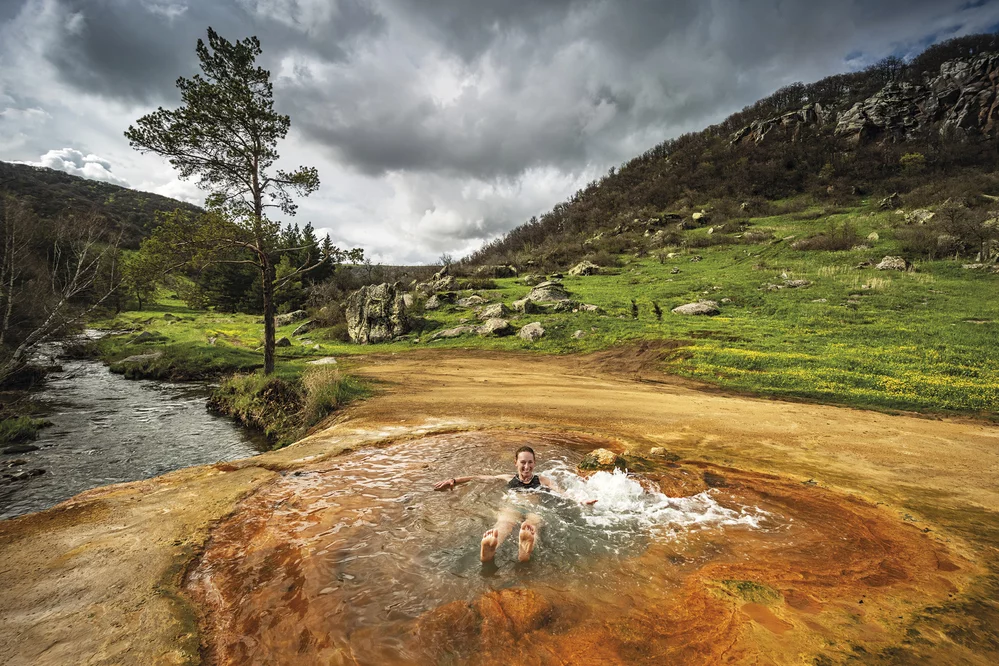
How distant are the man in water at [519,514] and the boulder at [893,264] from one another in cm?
3244

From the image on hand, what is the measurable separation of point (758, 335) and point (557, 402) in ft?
40.0

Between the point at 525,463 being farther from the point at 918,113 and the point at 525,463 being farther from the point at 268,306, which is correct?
the point at 918,113

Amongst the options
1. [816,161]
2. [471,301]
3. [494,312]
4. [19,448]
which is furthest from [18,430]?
[816,161]

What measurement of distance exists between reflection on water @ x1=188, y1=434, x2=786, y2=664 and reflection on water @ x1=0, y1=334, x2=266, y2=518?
4.63 meters

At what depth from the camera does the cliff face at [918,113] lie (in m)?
57.6

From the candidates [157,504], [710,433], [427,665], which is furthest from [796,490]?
[157,504]

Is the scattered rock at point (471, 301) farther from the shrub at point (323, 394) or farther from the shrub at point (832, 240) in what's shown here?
the shrub at point (832, 240)

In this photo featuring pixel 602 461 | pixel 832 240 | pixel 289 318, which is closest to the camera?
pixel 602 461

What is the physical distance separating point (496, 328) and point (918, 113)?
89.9 meters

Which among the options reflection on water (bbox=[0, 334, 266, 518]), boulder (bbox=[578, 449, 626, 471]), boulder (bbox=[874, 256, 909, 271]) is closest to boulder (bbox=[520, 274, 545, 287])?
boulder (bbox=[874, 256, 909, 271])

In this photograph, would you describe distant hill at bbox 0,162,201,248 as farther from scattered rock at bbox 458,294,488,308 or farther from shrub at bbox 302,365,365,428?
shrub at bbox 302,365,365,428

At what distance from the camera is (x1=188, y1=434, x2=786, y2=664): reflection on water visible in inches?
148

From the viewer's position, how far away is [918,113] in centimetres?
6475

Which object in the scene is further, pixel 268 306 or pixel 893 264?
pixel 893 264
